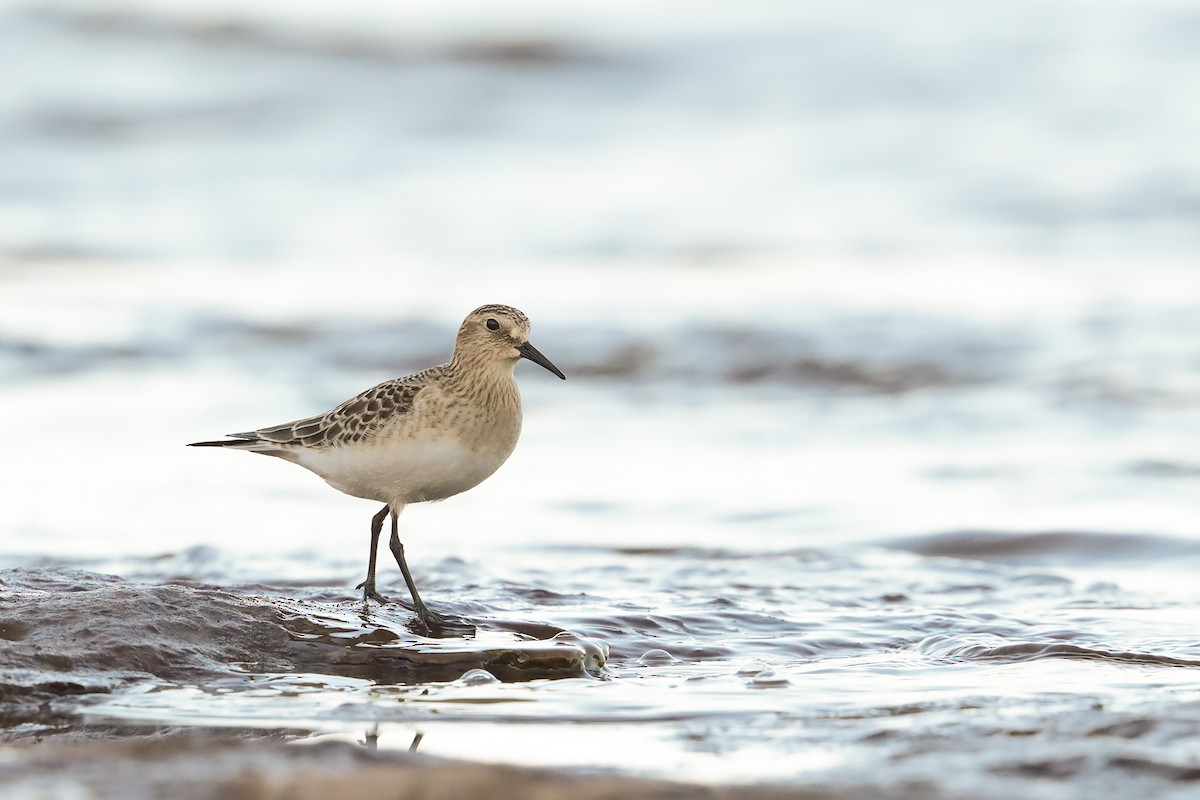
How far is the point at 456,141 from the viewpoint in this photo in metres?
18.5

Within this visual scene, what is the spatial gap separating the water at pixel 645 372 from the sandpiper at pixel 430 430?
452 mm

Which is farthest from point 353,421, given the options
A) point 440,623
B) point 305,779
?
point 305,779

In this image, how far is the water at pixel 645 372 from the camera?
3961 mm

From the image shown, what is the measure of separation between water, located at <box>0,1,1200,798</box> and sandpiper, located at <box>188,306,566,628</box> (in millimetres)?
452

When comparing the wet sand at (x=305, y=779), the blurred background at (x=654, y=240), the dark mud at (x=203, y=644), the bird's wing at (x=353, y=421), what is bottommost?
the wet sand at (x=305, y=779)

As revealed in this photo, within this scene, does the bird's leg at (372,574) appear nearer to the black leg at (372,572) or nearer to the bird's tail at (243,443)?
the black leg at (372,572)

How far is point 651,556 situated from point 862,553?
892 mm

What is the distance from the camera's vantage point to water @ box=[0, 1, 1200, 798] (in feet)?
13.0

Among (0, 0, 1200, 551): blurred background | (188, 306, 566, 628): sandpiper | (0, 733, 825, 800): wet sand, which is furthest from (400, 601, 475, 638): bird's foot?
(0, 0, 1200, 551): blurred background

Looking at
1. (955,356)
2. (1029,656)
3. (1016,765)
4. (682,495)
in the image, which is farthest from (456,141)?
(1016,765)

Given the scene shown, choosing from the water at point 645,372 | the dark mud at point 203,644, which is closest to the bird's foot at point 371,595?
the water at point 645,372

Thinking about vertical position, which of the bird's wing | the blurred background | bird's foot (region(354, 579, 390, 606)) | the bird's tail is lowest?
bird's foot (region(354, 579, 390, 606))

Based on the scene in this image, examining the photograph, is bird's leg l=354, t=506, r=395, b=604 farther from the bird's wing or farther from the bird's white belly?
the bird's wing

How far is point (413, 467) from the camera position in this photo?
200 inches
